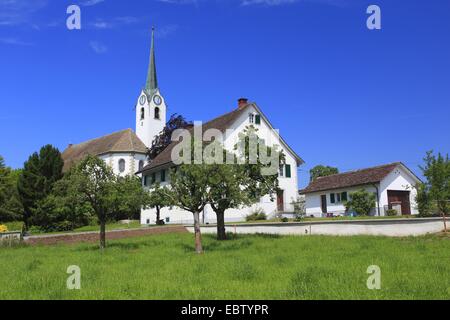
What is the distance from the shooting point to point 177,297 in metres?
8.22

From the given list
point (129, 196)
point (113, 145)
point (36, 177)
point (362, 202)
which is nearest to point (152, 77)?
point (113, 145)

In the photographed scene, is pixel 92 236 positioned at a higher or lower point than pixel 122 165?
lower

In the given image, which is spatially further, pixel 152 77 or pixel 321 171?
→ pixel 321 171

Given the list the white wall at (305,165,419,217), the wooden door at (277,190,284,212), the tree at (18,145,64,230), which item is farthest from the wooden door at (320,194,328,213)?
the tree at (18,145,64,230)

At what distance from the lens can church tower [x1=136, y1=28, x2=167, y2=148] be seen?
2756 inches

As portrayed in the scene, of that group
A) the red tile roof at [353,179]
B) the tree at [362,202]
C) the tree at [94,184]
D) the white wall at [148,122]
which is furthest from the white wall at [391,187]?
the white wall at [148,122]

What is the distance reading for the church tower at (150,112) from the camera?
70000 mm

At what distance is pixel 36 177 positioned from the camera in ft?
137

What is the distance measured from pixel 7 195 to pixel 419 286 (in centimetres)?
4861

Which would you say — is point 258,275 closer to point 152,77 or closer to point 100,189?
point 100,189

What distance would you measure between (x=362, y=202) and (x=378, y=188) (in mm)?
1764

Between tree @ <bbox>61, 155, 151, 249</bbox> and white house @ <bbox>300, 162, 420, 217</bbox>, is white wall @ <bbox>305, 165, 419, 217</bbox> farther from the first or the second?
tree @ <bbox>61, 155, 151, 249</bbox>
